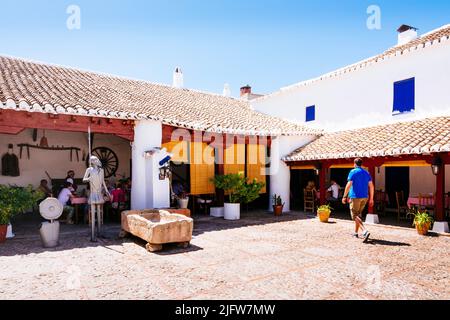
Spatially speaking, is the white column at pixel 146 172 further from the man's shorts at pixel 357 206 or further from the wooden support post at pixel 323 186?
the wooden support post at pixel 323 186

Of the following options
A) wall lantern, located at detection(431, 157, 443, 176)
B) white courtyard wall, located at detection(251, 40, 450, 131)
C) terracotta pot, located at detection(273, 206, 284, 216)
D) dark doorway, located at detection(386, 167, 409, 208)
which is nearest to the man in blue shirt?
wall lantern, located at detection(431, 157, 443, 176)

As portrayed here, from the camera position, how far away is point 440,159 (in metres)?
8.54

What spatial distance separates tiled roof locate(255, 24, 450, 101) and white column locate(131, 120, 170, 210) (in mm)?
8124


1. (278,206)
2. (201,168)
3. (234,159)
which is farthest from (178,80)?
(278,206)

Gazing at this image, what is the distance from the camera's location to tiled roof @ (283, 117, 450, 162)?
872 centimetres

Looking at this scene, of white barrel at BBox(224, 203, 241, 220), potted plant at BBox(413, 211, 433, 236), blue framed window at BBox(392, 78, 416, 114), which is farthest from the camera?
blue framed window at BBox(392, 78, 416, 114)

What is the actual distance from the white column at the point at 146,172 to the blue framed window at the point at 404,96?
8.61 meters

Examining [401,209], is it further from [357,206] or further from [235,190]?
[235,190]

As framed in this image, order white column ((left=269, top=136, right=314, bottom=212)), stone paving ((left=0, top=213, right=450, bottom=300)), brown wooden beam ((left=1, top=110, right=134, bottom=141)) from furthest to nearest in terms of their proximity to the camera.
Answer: white column ((left=269, top=136, right=314, bottom=212)) → brown wooden beam ((left=1, top=110, right=134, bottom=141)) → stone paving ((left=0, top=213, right=450, bottom=300))

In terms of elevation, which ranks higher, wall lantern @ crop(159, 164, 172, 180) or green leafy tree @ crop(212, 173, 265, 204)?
wall lantern @ crop(159, 164, 172, 180)

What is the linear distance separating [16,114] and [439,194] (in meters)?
11.2

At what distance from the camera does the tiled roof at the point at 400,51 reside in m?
10.5

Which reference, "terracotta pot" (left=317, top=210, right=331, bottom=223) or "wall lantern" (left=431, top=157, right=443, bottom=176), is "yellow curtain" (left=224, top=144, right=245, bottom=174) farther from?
"wall lantern" (left=431, top=157, right=443, bottom=176)
